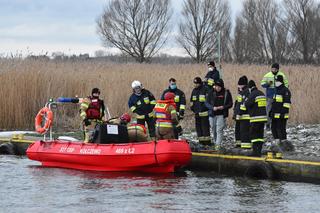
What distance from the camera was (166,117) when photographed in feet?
49.4

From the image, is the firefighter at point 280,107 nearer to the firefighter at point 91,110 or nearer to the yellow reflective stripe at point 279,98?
the yellow reflective stripe at point 279,98

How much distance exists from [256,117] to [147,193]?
3300 mm

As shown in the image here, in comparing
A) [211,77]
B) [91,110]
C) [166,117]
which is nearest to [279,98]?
[211,77]

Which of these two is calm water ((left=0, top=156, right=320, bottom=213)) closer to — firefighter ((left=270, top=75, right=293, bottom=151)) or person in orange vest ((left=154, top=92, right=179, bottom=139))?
person in orange vest ((left=154, top=92, right=179, bottom=139))

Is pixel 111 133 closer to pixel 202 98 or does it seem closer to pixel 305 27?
pixel 202 98

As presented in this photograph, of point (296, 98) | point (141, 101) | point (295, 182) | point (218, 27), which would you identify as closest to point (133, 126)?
point (141, 101)

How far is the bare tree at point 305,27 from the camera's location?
189 feet

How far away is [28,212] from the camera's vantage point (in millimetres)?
10930

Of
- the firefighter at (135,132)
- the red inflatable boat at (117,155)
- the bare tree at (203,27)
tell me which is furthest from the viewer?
the bare tree at (203,27)

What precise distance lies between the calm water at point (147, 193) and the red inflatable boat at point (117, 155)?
0.31 metres

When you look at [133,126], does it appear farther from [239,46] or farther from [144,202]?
[239,46]

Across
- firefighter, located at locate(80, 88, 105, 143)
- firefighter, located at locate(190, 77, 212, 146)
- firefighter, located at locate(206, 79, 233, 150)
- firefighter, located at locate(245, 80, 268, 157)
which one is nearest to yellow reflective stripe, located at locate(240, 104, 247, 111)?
firefighter, located at locate(245, 80, 268, 157)

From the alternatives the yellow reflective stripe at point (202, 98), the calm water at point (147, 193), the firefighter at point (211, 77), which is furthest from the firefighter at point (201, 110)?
the calm water at point (147, 193)

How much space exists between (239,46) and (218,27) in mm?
3707
